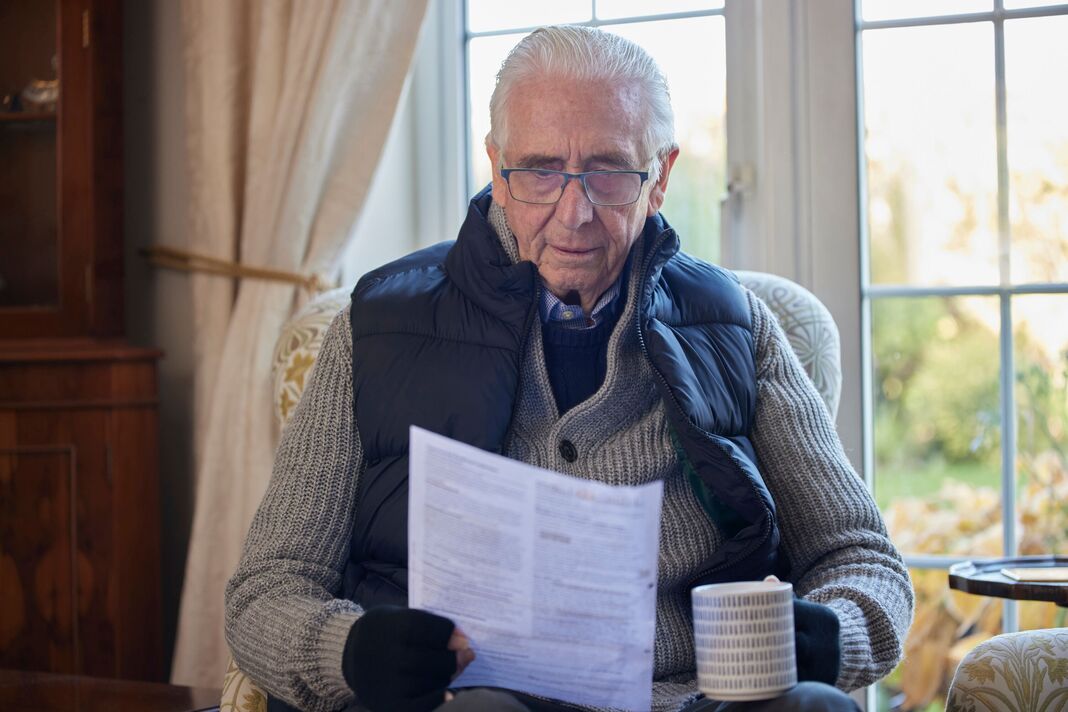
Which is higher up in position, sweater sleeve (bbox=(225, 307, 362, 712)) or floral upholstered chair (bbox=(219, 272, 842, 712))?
floral upholstered chair (bbox=(219, 272, 842, 712))

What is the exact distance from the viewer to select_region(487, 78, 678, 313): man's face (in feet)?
4.89

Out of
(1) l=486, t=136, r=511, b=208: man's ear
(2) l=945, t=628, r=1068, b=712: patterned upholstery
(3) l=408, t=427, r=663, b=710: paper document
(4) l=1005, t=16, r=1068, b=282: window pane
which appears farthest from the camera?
(4) l=1005, t=16, r=1068, b=282: window pane

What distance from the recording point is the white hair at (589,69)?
1.51m

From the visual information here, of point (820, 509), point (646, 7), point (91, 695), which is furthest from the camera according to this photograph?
point (646, 7)

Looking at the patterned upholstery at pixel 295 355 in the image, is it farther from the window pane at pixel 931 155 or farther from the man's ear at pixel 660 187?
the window pane at pixel 931 155

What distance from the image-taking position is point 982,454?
223 cm

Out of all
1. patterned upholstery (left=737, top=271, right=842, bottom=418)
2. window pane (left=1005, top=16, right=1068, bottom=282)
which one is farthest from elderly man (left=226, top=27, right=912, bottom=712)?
window pane (left=1005, top=16, right=1068, bottom=282)

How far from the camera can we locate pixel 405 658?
1.16 metres

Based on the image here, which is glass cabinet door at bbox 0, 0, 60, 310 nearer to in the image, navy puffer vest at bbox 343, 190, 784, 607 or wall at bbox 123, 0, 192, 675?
wall at bbox 123, 0, 192, 675

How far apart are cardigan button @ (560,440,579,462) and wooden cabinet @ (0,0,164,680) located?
1065 mm

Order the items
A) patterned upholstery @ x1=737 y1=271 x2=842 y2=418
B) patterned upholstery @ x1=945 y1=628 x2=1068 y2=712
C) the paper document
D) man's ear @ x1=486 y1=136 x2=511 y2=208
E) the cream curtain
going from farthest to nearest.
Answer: the cream curtain
patterned upholstery @ x1=737 y1=271 x2=842 y2=418
man's ear @ x1=486 y1=136 x2=511 y2=208
patterned upholstery @ x1=945 y1=628 x2=1068 y2=712
the paper document

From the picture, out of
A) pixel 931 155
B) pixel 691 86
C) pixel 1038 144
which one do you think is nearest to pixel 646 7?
pixel 691 86

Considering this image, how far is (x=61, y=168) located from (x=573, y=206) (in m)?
1.21

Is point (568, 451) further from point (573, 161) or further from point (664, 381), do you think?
point (573, 161)
